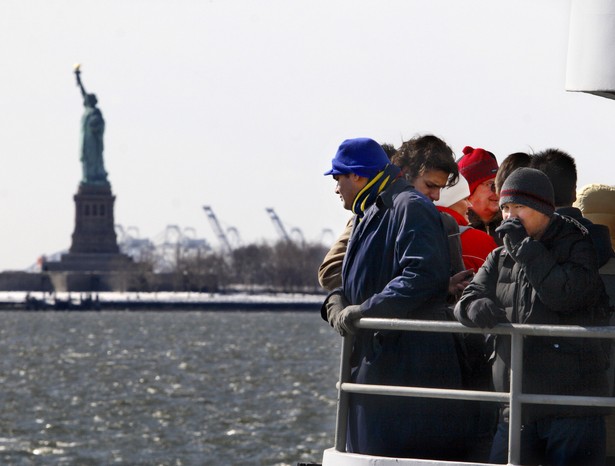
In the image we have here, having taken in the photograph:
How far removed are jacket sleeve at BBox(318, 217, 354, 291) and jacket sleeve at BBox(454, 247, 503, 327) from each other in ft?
3.56

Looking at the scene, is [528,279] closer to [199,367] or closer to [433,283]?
[433,283]

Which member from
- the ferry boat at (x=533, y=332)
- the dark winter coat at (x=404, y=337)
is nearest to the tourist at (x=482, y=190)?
the ferry boat at (x=533, y=332)

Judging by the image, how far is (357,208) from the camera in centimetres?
813

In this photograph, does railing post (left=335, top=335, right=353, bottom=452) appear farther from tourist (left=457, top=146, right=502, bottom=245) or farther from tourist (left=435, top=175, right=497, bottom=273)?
tourist (left=457, top=146, right=502, bottom=245)

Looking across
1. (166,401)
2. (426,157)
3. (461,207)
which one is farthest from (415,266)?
(166,401)

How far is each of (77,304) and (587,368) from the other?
630ft

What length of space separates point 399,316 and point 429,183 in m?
0.98

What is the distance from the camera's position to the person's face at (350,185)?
813 centimetres

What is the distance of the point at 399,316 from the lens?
7770 millimetres

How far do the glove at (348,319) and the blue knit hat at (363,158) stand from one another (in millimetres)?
591

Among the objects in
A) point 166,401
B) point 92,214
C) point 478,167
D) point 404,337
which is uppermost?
point 478,167

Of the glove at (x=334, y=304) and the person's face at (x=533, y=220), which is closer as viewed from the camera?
the person's face at (x=533, y=220)

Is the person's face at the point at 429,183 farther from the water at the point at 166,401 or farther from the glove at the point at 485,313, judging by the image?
the water at the point at 166,401

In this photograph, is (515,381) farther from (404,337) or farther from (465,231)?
(465,231)
